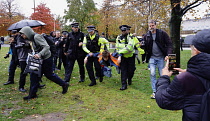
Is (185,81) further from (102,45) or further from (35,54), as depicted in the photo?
(102,45)

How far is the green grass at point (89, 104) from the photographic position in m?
4.45

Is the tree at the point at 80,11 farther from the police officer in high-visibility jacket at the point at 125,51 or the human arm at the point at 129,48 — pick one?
the human arm at the point at 129,48

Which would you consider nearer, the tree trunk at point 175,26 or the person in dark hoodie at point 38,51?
the person in dark hoodie at point 38,51

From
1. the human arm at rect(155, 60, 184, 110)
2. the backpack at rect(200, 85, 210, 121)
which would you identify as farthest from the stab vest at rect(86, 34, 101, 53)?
the backpack at rect(200, 85, 210, 121)

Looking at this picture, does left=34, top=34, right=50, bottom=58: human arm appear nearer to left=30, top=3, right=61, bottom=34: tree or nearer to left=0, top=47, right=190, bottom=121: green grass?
left=0, top=47, right=190, bottom=121: green grass

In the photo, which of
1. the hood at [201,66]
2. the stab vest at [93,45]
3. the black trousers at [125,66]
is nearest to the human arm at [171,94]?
the hood at [201,66]

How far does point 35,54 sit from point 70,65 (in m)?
2.12

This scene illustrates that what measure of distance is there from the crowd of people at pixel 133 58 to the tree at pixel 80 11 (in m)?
29.3

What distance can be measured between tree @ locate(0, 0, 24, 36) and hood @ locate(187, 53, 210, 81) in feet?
132

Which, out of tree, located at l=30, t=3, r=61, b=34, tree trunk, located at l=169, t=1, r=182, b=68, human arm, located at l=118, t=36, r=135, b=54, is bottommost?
human arm, located at l=118, t=36, r=135, b=54

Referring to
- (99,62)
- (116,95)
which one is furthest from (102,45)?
(116,95)

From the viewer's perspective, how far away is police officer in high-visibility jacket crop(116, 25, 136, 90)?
6.24 m

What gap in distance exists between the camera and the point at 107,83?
7.55 m

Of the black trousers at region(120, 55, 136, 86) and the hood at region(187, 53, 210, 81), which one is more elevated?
the hood at region(187, 53, 210, 81)
